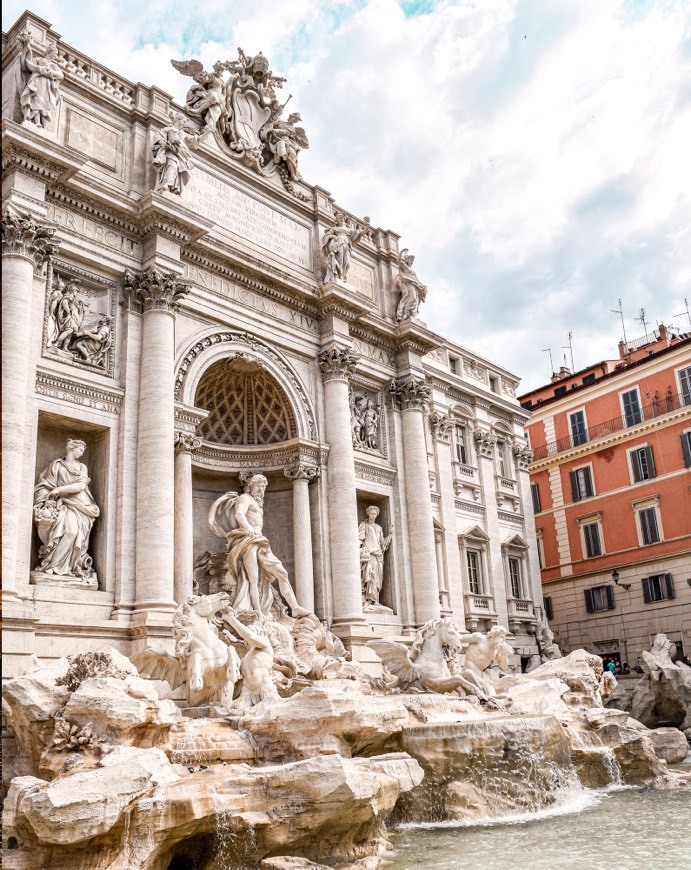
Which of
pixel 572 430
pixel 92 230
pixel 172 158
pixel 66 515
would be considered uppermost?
pixel 172 158

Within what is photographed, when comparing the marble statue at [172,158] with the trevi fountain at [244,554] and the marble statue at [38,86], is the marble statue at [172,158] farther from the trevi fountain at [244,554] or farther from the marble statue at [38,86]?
the marble statue at [38,86]

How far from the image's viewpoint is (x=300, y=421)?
67.2 feet

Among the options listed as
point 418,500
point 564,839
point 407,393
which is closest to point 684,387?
point 407,393

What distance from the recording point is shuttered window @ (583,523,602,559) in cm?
3384

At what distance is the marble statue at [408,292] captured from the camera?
24.5 m

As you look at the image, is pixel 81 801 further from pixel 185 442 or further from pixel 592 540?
pixel 592 540

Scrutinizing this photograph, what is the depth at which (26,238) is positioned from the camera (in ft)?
49.0

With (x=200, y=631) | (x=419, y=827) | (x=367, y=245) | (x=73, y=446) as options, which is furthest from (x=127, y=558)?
(x=367, y=245)

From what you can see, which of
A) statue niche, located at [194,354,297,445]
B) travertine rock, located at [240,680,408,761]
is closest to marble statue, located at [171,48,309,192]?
statue niche, located at [194,354,297,445]

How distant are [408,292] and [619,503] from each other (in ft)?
47.9

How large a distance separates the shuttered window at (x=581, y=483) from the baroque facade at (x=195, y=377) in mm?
8192

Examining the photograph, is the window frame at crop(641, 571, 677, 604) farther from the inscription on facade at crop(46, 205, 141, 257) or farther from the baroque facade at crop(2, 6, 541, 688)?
the inscription on facade at crop(46, 205, 141, 257)

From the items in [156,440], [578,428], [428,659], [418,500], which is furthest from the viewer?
[578,428]

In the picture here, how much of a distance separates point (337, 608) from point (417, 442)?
5840 millimetres
